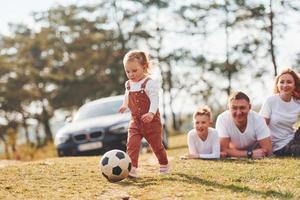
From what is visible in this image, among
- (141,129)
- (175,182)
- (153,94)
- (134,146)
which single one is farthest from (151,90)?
(175,182)

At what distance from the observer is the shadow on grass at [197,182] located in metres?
5.03

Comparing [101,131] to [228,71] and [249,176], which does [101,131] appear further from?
[228,71]

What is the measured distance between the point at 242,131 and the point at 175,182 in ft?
8.57

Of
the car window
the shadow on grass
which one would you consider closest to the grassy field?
the shadow on grass

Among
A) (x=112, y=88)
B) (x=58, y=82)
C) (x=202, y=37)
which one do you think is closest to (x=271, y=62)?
(x=202, y=37)

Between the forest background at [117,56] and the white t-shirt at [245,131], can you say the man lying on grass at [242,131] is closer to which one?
the white t-shirt at [245,131]

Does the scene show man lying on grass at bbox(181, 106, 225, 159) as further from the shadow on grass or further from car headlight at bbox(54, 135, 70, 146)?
car headlight at bbox(54, 135, 70, 146)

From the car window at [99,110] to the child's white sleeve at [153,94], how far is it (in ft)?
22.3

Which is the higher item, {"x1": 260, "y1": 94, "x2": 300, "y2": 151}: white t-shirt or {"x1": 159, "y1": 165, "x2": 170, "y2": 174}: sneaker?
{"x1": 260, "y1": 94, "x2": 300, "y2": 151}: white t-shirt

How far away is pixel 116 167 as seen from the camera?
6152 millimetres

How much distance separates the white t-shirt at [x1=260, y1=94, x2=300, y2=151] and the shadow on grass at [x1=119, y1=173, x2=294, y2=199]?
8.19 ft

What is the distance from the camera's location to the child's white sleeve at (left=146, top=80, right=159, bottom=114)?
629cm

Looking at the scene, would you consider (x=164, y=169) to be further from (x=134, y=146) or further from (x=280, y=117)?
(x=280, y=117)

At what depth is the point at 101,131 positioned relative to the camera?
12273mm
